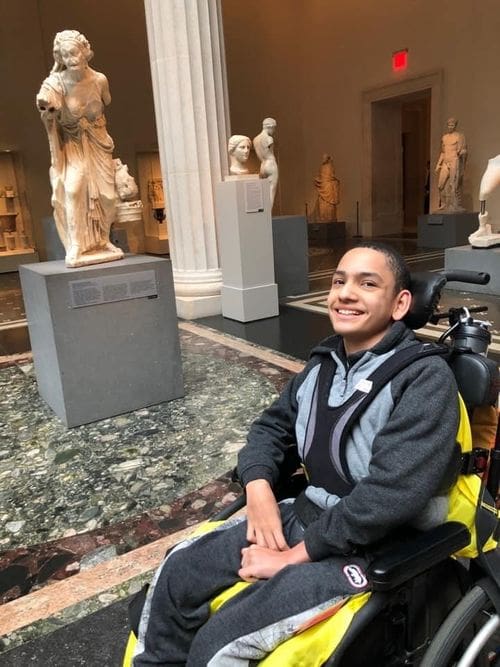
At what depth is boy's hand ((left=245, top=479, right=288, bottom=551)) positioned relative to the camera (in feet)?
4.69

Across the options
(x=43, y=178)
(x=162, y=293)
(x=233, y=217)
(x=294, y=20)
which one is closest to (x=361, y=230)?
(x=294, y=20)

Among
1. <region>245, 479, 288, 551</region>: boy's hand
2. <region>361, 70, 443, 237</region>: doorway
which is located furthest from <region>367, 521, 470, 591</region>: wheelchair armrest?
<region>361, 70, 443, 237</region>: doorway

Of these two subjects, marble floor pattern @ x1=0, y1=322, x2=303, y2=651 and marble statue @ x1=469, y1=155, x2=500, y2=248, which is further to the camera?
marble statue @ x1=469, y1=155, x2=500, y2=248

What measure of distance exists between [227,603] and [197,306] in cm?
584

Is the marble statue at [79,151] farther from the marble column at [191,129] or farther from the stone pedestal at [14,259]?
the stone pedestal at [14,259]

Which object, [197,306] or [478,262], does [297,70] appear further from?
[197,306]

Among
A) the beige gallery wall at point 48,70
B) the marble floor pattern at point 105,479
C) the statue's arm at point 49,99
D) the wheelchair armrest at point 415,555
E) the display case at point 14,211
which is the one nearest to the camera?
the wheelchair armrest at point 415,555

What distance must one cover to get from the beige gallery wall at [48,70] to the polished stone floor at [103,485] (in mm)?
10571

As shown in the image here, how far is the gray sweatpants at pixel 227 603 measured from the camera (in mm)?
1208

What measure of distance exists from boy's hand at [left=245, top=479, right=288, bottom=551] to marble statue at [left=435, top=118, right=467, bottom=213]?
12921mm

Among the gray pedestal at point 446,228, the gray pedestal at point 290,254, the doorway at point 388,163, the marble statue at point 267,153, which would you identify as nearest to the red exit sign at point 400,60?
the doorway at point 388,163

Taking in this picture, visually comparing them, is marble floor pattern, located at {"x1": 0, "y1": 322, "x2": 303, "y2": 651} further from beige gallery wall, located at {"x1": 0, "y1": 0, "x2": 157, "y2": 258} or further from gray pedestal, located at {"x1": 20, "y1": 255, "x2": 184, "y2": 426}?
beige gallery wall, located at {"x1": 0, "y1": 0, "x2": 157, "y2": 258}

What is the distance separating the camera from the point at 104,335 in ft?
12.8

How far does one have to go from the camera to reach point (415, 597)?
1.32m
